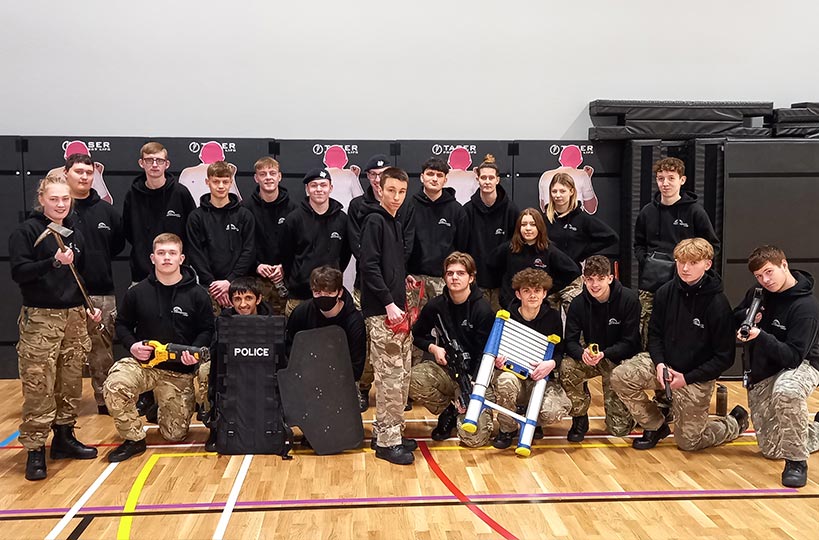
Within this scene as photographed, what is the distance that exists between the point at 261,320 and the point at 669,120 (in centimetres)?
433

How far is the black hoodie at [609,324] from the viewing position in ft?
15.9

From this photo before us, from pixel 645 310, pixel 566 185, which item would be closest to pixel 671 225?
pixel 645 310

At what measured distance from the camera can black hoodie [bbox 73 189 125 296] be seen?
5445 mm

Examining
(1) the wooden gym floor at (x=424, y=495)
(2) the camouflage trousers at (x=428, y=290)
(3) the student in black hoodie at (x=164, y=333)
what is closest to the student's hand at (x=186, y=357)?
(3) the student in black hoodie at (x=164, y=333)

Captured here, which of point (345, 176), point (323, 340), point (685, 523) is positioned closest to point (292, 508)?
point (323, 340)

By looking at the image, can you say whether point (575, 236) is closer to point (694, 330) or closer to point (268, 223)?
point (694, 330)

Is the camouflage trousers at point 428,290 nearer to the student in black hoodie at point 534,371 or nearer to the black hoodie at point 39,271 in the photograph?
the student in black hoodie at point 534,371

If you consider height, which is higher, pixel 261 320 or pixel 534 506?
pixel 261 320

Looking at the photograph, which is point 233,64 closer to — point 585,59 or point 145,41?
point 145,41

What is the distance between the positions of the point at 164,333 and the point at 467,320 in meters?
1.93

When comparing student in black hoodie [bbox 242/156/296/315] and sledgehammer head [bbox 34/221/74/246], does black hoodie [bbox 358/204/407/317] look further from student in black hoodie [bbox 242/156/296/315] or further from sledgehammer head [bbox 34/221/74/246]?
sledgehammer head [bbox 34/221/74/246]

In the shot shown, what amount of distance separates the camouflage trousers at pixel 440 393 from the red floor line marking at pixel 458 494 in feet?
0.86

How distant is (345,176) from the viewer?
22.0 feet

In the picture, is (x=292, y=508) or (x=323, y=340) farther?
(x=323, y=340)
